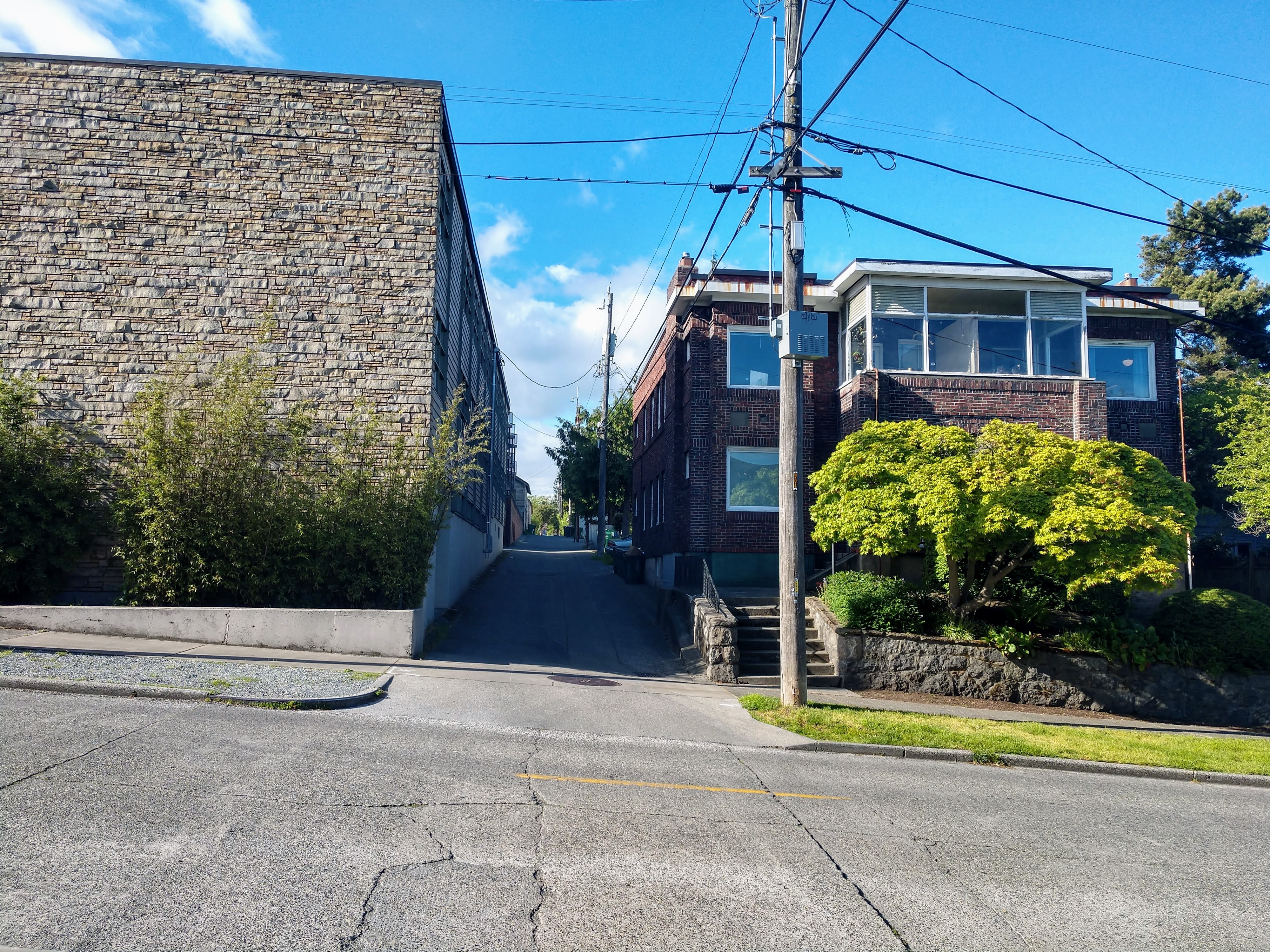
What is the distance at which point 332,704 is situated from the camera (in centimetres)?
A: 959

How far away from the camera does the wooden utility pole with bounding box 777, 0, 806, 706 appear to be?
11602 mm

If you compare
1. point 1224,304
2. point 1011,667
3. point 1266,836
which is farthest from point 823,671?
point 1224,304

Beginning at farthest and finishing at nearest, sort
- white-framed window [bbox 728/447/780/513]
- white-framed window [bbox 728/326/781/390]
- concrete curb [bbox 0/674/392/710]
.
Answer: white-framed window [bbox 728/326/781/390]
white-framed window [bbox 728/447/780/513]
concrete curb [bbox 0/674/392/710]

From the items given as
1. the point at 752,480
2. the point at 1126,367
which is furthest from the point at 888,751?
the point at 1126,367

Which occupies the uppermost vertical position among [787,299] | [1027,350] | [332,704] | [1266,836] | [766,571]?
[1027,350]

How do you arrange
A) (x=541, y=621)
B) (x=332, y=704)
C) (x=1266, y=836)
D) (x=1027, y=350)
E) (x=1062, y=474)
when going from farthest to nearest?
(x=1027, y=350), (x=541, y=621), (x=1062, y=474), (x=332, y=704), (x=1266, y=836)

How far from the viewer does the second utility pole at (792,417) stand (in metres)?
11.6

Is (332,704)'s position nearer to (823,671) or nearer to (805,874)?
(805,874)

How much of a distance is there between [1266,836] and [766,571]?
1249 centimetres

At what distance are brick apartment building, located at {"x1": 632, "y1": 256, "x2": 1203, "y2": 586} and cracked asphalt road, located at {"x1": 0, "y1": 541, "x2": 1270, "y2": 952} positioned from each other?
10691 mm

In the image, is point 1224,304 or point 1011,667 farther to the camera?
point 1224,304

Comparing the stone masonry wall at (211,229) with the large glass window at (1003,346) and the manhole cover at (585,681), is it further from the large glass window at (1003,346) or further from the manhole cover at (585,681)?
the large glass window at (1003,346)

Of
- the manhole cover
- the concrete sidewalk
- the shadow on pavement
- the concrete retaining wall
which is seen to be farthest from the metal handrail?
the concrete retaining wall

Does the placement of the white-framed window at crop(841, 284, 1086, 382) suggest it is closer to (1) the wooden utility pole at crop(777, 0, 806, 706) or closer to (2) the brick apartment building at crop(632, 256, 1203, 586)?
(2) the brick apartment building at crop(632, 256, 1203, 586)
